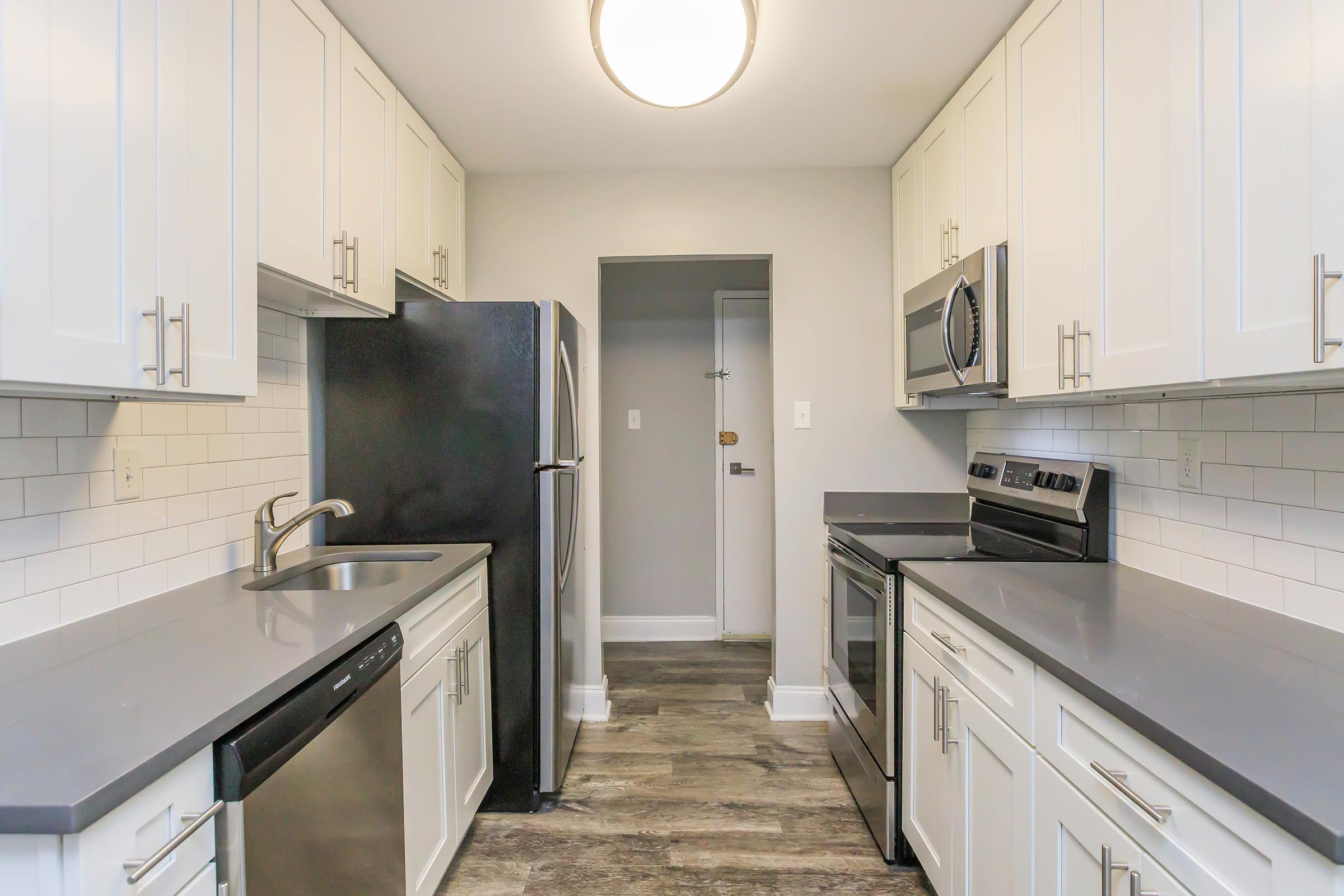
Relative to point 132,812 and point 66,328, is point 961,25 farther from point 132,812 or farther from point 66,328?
point 132,812

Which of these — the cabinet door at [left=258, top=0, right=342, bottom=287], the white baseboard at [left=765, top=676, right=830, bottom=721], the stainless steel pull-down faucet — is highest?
the cabinet door at [left=258, top=0, right=342, bottom=287]

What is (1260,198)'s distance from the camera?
1.01m

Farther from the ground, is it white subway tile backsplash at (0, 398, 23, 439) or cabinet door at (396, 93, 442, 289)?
cabinet door at (396, 93, 442, 289)

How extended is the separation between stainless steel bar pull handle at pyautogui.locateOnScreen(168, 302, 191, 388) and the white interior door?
2933 millimetres

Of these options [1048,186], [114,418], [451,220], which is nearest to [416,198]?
[451,220]

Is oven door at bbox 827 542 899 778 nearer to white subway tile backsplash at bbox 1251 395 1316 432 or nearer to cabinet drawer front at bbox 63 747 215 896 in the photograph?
white subway tile backsplash at bbox 1251 395 1316 432

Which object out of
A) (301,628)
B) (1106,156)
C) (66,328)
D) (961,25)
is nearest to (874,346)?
(961,25)

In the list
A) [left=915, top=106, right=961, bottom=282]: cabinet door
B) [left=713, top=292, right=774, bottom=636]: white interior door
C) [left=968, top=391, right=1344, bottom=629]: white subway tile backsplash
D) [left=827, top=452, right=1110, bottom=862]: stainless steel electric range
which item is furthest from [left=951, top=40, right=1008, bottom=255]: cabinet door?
[left=713, top=292, right=774, bottom=636]: white interior door

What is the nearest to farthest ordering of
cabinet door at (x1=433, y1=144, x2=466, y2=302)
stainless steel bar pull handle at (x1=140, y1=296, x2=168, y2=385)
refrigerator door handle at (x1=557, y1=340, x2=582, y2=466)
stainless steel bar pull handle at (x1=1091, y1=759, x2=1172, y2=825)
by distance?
stainless steel bar pull handle at (x1=1091, y1=759, x2=1172, y2=825)
stainless steel bar pull handle at (x1=140, y1=296, x2=168, y2=385)
refrigerator door handle at (x1=557, y1=340, x2=582, y2=466)
cabinet door at (x1=433, y1=144, x2=466, y2=302)

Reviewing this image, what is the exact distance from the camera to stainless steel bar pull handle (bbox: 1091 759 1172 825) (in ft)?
2.83

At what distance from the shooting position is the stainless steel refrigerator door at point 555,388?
2152 mm

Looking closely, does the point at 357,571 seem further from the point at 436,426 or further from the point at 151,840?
the point at 151,840

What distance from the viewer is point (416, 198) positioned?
2273mm

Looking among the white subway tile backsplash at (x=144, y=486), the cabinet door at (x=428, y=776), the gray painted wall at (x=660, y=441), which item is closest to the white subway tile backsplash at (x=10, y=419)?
the white subway tile backsplash at (x=144, y=486)
